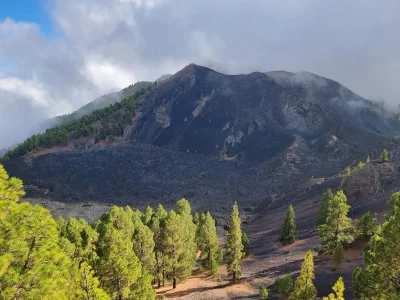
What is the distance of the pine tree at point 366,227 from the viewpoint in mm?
37812

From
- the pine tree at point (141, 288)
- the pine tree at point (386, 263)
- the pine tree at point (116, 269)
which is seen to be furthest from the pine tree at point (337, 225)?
the pine tree at point (116, 269)

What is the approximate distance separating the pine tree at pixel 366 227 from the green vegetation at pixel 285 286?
1484 cm

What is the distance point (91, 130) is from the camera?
134 meters

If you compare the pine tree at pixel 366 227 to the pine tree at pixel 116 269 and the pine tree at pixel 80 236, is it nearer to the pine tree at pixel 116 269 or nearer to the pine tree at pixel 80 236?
the pine tree at pixel 116 269

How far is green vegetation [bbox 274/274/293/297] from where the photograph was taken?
2825cm

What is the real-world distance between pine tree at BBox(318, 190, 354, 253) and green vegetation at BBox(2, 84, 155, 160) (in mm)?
107860

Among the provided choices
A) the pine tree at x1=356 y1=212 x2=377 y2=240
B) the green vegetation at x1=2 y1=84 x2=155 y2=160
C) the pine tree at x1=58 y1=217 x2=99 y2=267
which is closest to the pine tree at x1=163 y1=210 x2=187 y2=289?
the pine tree at x1=58 y1=217 x2=99 y2=267

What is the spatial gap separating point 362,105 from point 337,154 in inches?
1936

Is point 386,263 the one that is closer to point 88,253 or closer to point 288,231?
point 88,253

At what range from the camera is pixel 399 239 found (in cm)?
1284

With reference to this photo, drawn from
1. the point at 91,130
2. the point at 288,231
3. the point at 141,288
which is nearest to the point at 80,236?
the point at 141,288

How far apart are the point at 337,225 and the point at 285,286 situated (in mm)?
12259

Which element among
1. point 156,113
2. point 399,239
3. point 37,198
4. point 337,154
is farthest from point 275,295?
point 156,113

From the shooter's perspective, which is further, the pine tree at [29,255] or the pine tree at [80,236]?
the pine tree at [80,236]
